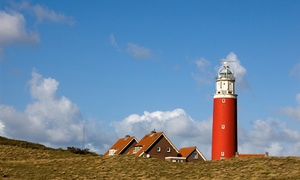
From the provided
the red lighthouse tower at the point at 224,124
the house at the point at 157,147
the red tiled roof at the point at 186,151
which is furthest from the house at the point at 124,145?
the red lighthouse tower at the point at 224,124

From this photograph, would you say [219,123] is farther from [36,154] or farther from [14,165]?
[14,165]

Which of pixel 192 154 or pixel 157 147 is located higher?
pixel 157 147

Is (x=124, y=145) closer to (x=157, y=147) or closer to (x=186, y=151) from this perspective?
(x=157, y=147)

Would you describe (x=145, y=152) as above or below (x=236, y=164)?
above

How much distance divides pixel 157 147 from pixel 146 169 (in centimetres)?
4187

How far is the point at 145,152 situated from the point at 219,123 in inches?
506

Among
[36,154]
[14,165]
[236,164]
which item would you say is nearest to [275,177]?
[236,164]

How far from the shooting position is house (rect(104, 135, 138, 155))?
9691cm

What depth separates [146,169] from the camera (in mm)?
49156

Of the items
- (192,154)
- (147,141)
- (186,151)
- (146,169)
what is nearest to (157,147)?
(147,141)

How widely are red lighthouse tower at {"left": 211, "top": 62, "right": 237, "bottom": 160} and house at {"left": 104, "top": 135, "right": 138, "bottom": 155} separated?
1777 centimetres

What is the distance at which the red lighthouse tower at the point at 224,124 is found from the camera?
278ft

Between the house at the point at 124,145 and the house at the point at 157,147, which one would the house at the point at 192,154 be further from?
the house at the point at 124,145

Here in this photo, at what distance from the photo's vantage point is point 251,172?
147 feet
